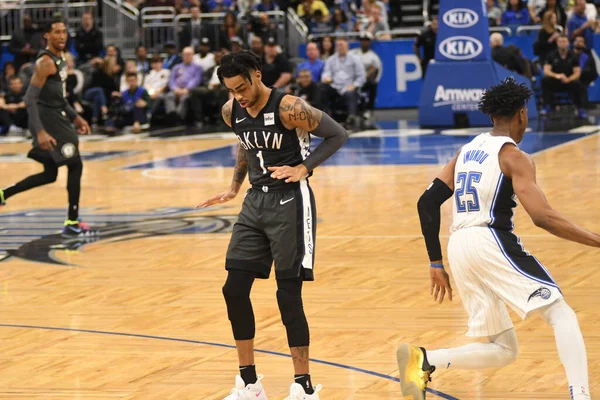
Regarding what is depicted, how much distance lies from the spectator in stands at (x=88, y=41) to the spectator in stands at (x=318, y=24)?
4681 millimetres

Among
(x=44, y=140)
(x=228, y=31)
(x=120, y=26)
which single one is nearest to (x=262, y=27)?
(x=228, y=31)

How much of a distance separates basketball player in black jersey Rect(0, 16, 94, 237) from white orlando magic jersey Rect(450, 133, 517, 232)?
615 cm

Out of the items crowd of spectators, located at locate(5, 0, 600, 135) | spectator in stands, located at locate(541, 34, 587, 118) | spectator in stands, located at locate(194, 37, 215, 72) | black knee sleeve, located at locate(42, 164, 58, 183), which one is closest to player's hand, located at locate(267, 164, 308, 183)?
black knee sleeve, located at locate(42, 164, 58, 183)

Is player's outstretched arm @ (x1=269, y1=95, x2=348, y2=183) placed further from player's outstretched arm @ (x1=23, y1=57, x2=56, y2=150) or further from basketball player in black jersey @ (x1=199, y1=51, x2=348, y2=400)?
player's outstretched arm @ (x1=23, y1=57, x2=56, y2=150)

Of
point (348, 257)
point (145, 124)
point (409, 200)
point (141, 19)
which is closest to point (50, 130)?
point (348, 257)

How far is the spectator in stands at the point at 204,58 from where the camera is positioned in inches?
941

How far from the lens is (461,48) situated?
2089 centimetres

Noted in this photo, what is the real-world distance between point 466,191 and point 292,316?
1048mm

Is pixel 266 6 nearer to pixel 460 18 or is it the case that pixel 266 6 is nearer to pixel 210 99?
pixel 210 99

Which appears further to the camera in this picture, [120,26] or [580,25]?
[120,26]

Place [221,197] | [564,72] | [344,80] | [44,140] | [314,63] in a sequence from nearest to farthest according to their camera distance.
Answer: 1. [221,197]
2. [44,140]
3. [564,72]
4. [344,80]
5. [314,63]

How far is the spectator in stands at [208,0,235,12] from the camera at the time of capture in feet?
86.9

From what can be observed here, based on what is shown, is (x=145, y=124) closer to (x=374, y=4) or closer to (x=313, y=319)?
(x=374, y=4)

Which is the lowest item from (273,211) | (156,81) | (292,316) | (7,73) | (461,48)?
(156,81)
